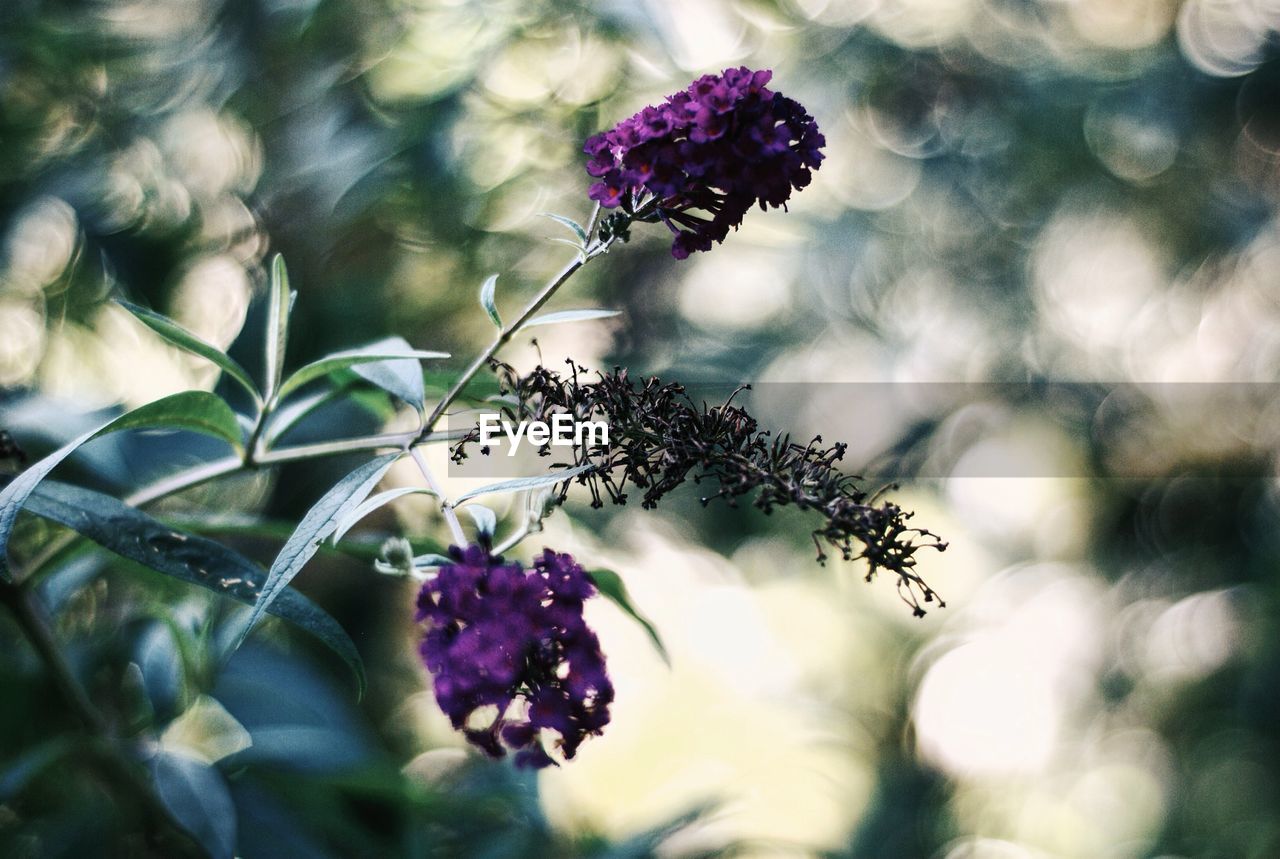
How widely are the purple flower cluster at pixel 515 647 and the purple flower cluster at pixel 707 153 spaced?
225mm

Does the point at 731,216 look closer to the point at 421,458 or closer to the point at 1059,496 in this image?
the point at 421,458

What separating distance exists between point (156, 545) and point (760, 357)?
1255 millimetres

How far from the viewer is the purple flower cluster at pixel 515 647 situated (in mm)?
517

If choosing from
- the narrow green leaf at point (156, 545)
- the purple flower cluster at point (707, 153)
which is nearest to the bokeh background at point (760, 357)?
the narrow green leaf at point (156, 545)

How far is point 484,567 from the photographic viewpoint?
527mm

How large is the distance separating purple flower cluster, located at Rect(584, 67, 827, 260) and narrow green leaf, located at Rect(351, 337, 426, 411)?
0.18 m

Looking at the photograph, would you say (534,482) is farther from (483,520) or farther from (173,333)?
(173,333)

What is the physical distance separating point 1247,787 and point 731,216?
96.5 inches

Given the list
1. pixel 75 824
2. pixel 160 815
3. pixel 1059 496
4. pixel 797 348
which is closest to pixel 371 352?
pixel 160 815

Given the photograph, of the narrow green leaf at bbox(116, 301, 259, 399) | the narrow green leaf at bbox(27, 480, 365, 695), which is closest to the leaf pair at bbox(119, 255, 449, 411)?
the narrow green leaf at bbox(116, 301, 259, 399)

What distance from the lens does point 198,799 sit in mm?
795

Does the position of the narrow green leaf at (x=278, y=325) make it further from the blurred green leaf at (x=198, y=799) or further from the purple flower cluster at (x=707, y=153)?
the blurred green leaf at (x=198, y=799)

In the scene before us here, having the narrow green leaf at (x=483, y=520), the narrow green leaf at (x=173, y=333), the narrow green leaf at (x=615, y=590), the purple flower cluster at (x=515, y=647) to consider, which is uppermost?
the narrow green leaf at (x=173, y=333)

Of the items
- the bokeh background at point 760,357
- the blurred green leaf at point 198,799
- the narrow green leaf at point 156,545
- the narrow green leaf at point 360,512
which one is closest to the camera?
the narrow green leaf at point 360,512
